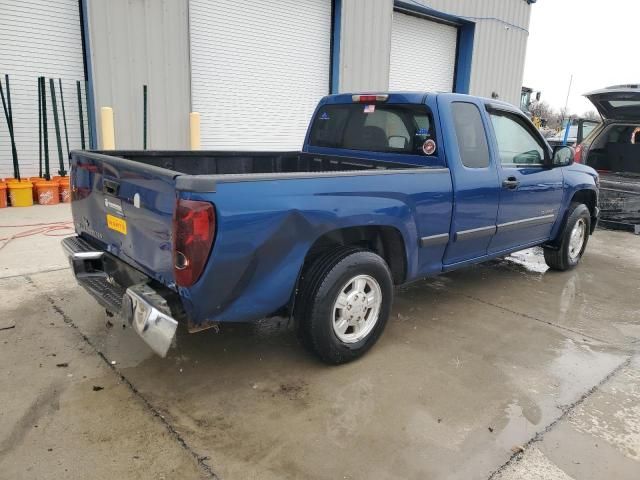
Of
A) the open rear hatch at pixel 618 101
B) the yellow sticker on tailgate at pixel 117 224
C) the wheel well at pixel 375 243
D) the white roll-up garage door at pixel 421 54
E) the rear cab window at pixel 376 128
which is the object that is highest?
the white roll-up garage door at pixel 421 54

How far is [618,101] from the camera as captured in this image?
7379 millimetres

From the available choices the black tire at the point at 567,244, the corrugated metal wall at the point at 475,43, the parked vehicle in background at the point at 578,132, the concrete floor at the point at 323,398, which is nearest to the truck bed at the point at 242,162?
the concrete floor at the point at 323,398

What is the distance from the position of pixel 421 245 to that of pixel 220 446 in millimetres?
1937

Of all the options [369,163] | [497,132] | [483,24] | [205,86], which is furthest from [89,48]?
[483,24]

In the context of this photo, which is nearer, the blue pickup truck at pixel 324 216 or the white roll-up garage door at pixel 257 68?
the blue pickup truck at pixel 324 216

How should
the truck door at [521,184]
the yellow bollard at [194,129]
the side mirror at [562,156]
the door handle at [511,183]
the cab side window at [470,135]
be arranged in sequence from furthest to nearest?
1. the yellow bollard at [194,129]
2. the side mirror at [562,156]
3. the truck door at [521,184]
4. the door handle at [511,183]
5. the cab side window at [470,135]

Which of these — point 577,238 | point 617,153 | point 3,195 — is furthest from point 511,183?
point 3,195

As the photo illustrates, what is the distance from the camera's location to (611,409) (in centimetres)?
301

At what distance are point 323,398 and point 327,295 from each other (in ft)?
1.99

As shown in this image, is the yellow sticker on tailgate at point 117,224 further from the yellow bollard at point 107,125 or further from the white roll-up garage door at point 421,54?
the white roll-up garage door at point 421,54

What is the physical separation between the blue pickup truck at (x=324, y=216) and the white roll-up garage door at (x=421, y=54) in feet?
30.3

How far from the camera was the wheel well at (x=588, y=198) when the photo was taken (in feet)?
18.6

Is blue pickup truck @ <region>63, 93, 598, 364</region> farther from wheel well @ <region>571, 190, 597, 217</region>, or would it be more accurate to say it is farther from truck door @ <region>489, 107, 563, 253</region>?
wheel well @ <region>571, 190, 597, 217</region>

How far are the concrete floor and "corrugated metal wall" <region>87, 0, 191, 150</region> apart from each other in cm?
496
